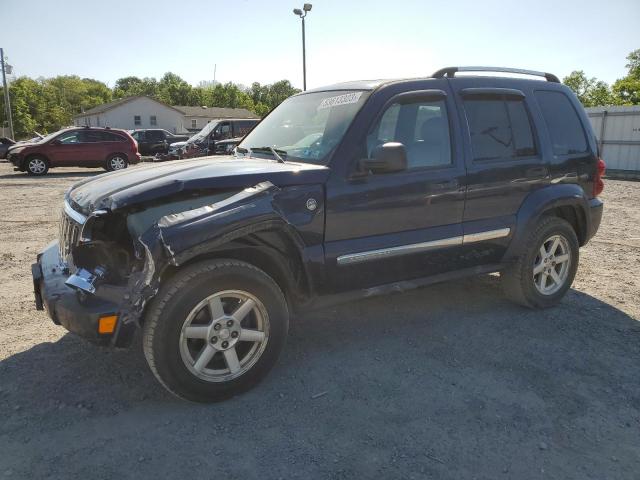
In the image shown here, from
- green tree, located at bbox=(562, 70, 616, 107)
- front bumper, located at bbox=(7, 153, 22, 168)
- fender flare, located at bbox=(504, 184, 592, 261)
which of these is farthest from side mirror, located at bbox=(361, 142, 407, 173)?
green tree, located at bbox=(562, 70, 616, 107)

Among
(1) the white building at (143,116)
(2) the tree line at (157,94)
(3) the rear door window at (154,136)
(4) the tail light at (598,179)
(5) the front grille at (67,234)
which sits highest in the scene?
(2) the tree line at (157,94)

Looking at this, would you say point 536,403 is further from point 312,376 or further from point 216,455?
point 216,455

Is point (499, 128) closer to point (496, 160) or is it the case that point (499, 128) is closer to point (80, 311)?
point (496, 160)

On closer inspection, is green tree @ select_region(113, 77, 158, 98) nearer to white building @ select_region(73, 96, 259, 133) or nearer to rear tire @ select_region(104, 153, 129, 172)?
white building @ select_region(73, 96, 259, 133)

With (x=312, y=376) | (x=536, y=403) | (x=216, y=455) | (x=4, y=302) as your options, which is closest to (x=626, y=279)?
(x=536, y=403)

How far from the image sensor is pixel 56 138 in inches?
679

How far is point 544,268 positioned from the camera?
459 centimetres

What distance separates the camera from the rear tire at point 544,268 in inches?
174

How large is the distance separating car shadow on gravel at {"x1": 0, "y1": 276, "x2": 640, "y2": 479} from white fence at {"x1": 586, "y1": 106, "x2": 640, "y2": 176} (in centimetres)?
1644

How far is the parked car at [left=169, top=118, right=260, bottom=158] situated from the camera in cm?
1761

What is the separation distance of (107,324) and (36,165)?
55.4 ft

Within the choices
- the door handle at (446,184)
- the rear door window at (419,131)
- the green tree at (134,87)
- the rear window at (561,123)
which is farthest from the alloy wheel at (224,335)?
the green tree at (134,87)

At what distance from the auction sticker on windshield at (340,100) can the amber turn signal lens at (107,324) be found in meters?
2.17

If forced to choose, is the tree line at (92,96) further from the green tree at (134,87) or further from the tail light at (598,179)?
the tail light at (598,179)
